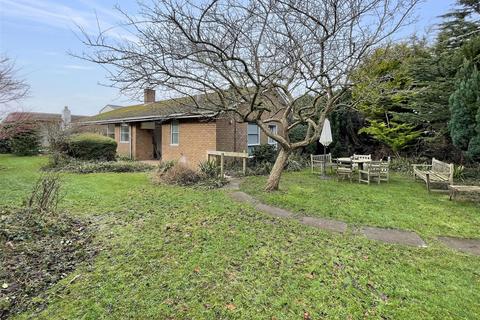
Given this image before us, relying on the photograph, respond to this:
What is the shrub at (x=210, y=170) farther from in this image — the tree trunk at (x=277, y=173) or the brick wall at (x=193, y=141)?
the tree trunk at (x=277, y=173)

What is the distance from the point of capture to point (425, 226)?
596cm

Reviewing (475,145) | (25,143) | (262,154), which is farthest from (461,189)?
(25,143)

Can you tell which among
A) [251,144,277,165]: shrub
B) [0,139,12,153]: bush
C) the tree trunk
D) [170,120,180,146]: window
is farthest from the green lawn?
[0,139,12,153]: bush

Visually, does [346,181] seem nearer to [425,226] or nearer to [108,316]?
[425,226]

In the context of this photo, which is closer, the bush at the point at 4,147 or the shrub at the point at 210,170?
the shrub at the point at 210,170

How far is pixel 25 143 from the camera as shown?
2159cm

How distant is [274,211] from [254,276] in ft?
10.7

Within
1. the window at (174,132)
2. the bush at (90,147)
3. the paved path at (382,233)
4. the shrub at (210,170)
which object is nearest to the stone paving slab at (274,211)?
the paved path at (382,233)

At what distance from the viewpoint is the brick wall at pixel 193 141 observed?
14.2 m

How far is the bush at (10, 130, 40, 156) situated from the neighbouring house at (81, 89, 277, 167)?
22.5 ft

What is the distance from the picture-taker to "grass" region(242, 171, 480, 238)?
20.0ft

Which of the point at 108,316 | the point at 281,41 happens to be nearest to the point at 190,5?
the point at 281,41

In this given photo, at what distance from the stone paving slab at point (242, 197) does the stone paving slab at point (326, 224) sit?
1902 millimetres

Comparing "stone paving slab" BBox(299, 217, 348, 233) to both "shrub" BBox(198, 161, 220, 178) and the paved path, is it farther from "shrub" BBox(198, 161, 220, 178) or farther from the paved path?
"shrub" BBox(198, 161, 220, 178)
